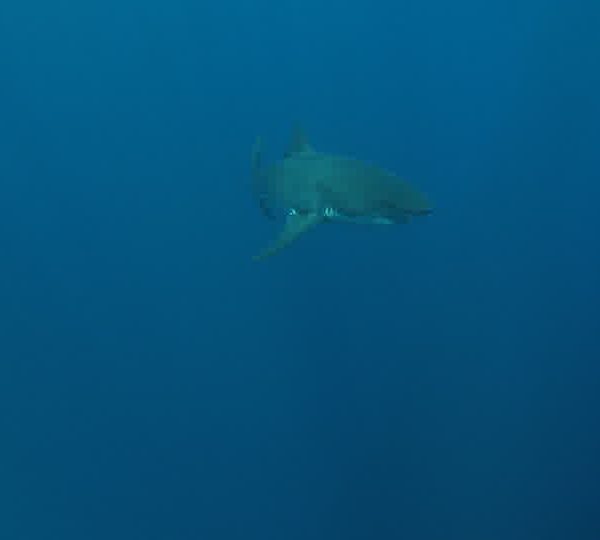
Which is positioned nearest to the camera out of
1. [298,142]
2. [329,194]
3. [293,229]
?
[329,194]

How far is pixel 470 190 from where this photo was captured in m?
5.03

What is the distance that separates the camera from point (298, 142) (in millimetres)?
2744

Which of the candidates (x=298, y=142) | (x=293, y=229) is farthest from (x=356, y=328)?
(x=293, y=229)

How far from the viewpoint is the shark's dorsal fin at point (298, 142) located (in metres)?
A: 2.72

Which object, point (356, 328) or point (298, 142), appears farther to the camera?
point (356, 328)

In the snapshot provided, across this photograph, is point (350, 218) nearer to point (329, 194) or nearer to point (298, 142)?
point (329, 194)

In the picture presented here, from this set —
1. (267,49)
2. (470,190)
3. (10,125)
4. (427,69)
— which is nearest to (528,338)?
(470,190)

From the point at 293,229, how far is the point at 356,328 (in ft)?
8.67

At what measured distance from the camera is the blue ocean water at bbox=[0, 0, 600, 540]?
15.2 ft

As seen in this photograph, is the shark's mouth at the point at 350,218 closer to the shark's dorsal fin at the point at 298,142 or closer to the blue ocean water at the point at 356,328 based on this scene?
the shark's dorsal fin at the point at 298,142

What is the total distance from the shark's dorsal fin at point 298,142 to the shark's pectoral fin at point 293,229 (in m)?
0.32

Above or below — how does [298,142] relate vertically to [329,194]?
above

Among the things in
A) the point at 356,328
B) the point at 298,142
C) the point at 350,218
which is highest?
A: the point at 356,328

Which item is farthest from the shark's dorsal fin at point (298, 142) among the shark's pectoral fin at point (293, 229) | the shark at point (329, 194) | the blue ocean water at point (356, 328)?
the blue ocean water at point (356, 328)
